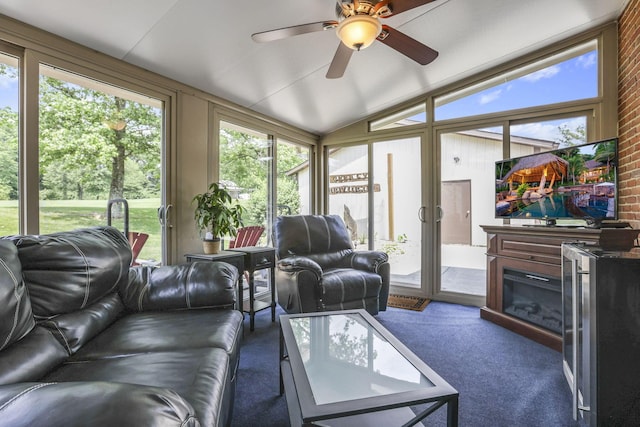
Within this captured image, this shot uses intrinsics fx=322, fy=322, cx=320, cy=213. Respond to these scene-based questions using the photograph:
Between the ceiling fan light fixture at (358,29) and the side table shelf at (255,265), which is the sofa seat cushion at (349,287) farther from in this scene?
the ceiling fan light fixture at (358,29)

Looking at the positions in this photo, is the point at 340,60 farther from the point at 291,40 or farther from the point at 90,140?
the point at 90,140

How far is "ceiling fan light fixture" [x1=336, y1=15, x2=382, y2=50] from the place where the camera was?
5.74 feet

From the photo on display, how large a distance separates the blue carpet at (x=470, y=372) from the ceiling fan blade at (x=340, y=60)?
2.14 meters

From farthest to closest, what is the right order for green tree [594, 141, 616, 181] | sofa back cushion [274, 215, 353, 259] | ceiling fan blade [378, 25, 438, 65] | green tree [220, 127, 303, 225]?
1. green tree [220, 127, 303, 225]
2. sofa back cushion [274, 215, 353, 259]
3. green tree [594, 141, 616, 181]
4. ceiling fan blade [378, 25, 438, 65]

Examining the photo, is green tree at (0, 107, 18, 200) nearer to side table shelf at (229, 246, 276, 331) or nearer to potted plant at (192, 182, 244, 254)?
potted plant at (192, 182, 244, 254)

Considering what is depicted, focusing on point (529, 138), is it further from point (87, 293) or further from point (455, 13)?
point (87, 293)

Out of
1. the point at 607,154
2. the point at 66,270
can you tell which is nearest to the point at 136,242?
the point at 66,270

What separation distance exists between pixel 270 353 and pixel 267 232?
5.94ft

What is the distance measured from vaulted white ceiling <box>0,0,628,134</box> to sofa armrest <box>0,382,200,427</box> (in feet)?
7.09

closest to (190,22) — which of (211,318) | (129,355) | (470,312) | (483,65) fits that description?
(211,318)

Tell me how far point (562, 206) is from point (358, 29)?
7.15ft

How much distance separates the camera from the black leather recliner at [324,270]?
2674 millimetres

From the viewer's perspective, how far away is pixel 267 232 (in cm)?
398

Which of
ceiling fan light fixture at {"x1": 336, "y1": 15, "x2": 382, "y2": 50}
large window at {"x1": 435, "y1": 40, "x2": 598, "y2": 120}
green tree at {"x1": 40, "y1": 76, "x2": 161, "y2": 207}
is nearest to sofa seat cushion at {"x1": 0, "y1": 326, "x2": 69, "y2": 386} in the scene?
green tree at {"x1": 40, "y1": 76, "x2": 161, "y2": 207}
